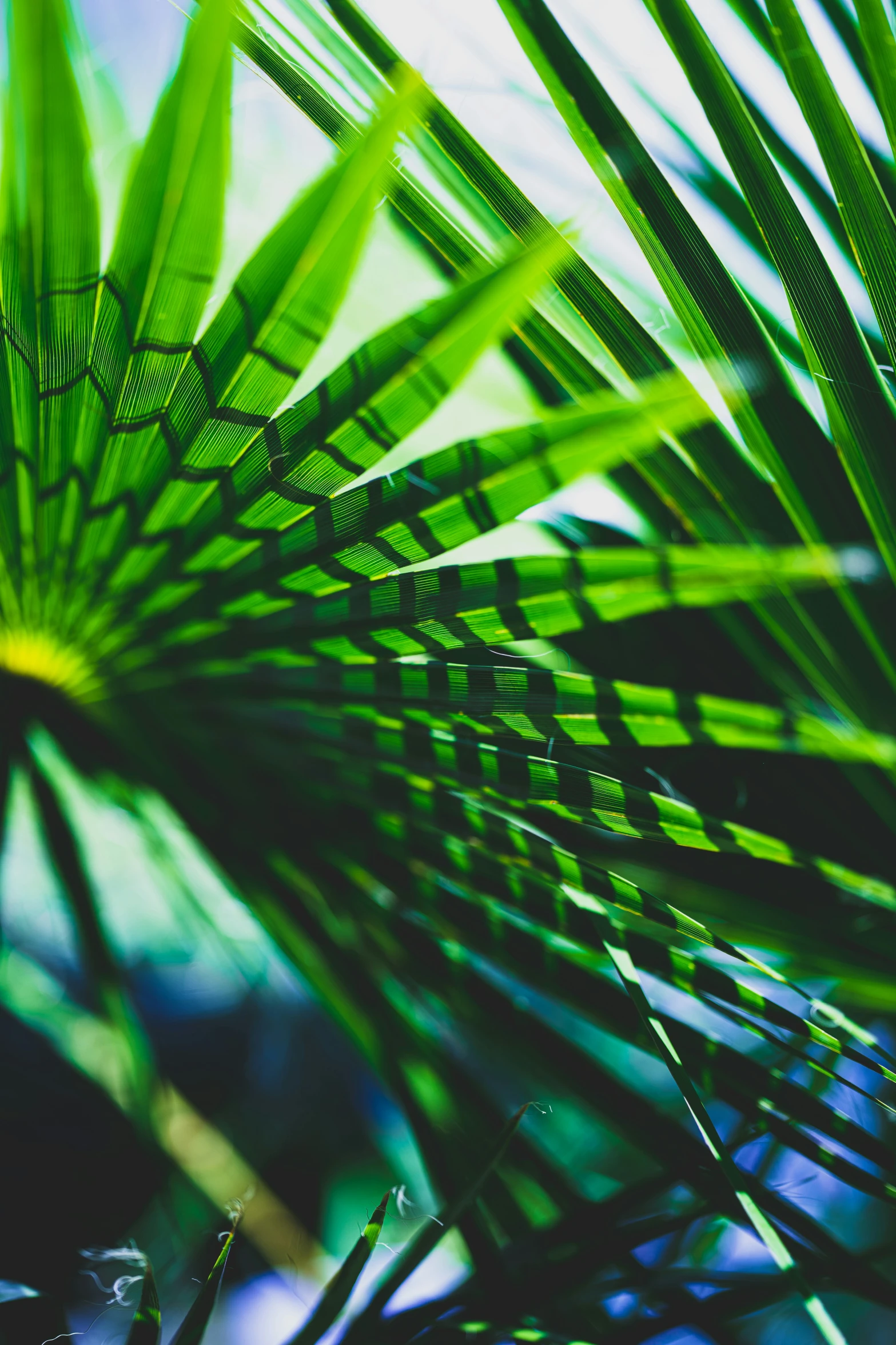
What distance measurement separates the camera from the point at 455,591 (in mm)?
407

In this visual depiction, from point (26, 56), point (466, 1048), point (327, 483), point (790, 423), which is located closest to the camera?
point (26, 56)

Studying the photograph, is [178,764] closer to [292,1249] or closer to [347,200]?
[292,1249]

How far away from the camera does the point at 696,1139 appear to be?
1.76ft

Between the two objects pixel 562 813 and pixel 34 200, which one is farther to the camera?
pixel 562 813

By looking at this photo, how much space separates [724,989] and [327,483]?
39cm

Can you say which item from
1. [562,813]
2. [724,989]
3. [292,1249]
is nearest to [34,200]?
[562,813]

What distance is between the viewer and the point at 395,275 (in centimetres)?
70

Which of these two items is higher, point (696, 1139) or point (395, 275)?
point (395, 275)

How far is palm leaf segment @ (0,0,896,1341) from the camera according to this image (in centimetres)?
33

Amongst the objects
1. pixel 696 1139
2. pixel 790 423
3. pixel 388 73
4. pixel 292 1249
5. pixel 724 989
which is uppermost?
pixel 388 73

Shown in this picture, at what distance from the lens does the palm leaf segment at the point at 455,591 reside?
33cm

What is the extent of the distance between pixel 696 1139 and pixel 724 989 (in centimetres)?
16

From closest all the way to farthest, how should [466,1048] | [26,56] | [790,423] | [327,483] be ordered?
1. [26,56]
2. [327,483]
3. [790,423]
4. [466,1048]

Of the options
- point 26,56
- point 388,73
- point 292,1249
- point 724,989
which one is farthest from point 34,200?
point 292,1249
